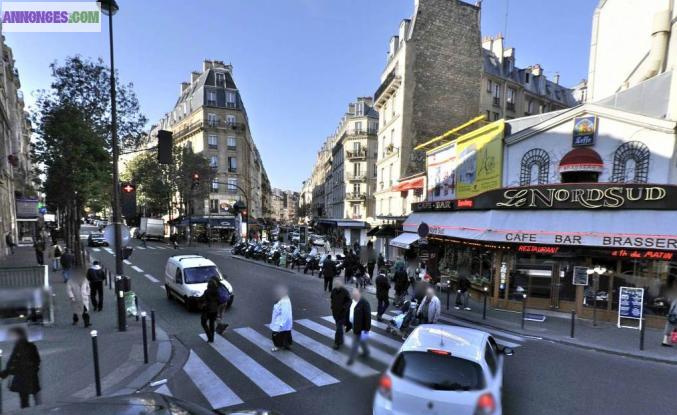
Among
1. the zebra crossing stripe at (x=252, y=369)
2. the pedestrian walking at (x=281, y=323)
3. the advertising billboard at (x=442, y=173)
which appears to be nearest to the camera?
the zebra crossing stripe at (x=252, y=369)

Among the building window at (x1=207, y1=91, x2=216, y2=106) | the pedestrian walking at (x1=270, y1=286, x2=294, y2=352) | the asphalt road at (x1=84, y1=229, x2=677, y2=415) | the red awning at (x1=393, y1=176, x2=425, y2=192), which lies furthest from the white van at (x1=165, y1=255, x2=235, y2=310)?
the building window at (x1=207, y1=91, x2=216, y2=106)

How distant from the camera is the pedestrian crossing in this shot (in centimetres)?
587

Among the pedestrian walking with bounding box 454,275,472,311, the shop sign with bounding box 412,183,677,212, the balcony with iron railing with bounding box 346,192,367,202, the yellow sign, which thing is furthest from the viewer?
the balcony with iron railing with bounding box 346,192,367,202

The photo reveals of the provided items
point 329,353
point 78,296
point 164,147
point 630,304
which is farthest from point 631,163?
point 78,296

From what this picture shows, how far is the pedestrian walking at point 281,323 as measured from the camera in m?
7.70

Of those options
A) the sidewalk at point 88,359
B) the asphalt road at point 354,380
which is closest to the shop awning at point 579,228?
the asphalt road at point 354,380

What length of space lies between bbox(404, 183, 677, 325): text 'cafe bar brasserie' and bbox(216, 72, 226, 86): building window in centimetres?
4512

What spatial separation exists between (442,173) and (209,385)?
51.0 feet

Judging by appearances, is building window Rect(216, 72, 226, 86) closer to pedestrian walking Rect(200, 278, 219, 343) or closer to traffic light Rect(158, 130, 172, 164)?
traffic light Rect(158, 130, 172, 164)

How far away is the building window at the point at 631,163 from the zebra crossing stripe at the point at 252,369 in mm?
12887

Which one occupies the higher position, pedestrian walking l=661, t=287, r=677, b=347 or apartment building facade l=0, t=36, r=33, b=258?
apartment building facade l=0, t=36, r=33, b=258

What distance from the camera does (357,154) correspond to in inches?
1820

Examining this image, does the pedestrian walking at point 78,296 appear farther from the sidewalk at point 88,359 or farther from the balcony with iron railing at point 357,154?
the balcony with iron railing at point 357,154

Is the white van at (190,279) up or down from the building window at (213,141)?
down
